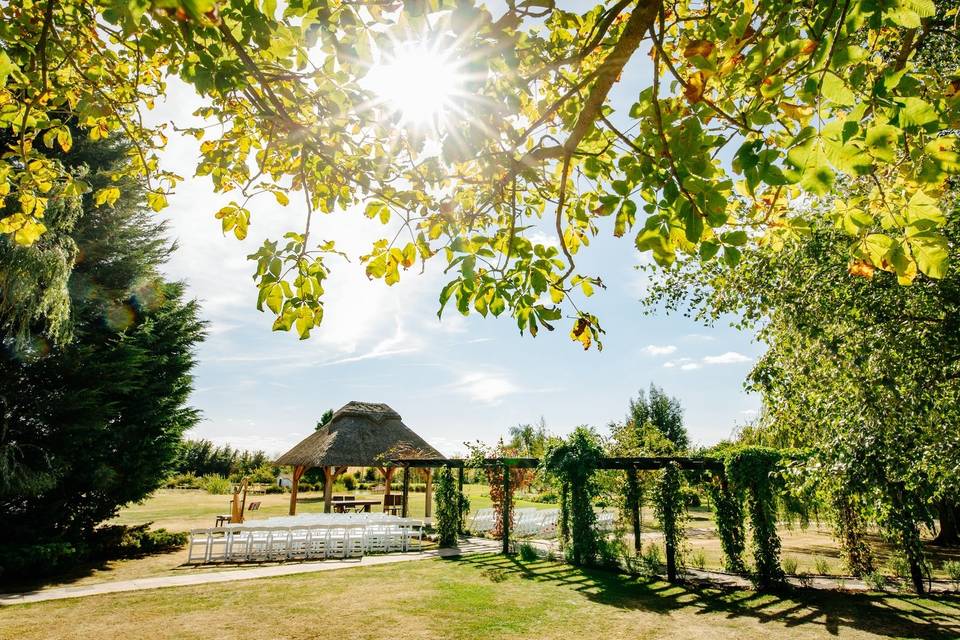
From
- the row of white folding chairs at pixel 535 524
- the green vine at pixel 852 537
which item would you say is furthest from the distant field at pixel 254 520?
the row of white folding chairs at pixel 535 524

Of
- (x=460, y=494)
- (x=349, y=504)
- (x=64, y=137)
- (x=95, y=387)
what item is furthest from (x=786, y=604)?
(x=349, y=504)

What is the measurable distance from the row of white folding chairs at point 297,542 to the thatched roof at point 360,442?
16.6 ft

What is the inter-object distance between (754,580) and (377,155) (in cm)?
1123

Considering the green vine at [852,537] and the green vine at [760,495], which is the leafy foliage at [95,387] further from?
the green vine at [852,537]

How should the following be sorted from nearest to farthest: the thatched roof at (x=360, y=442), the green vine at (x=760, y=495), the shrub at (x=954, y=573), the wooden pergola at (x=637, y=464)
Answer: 1. the shrub at (x=954, y=573)
2. the green vine at (x=760, y=495)
3. the wooden pergola at (x=637, y=464)
4. the thatched roof at (x=360, y=442)

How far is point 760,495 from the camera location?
10266mm

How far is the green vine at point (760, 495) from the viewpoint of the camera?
32.6 feet

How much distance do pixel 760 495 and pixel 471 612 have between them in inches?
264

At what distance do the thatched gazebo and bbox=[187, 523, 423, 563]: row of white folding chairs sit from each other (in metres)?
4.92

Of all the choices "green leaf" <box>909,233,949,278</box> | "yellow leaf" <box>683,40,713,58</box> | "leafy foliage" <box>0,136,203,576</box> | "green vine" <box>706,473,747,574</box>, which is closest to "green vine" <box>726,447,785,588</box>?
"green vine" <box>706,473,747,574</box>

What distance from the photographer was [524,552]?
1280 cm

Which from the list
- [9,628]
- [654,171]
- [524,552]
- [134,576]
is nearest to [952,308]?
[654,171]

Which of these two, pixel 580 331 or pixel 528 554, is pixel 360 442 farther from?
pixel 580 331

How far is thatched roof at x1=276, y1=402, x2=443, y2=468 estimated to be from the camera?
2028cm
